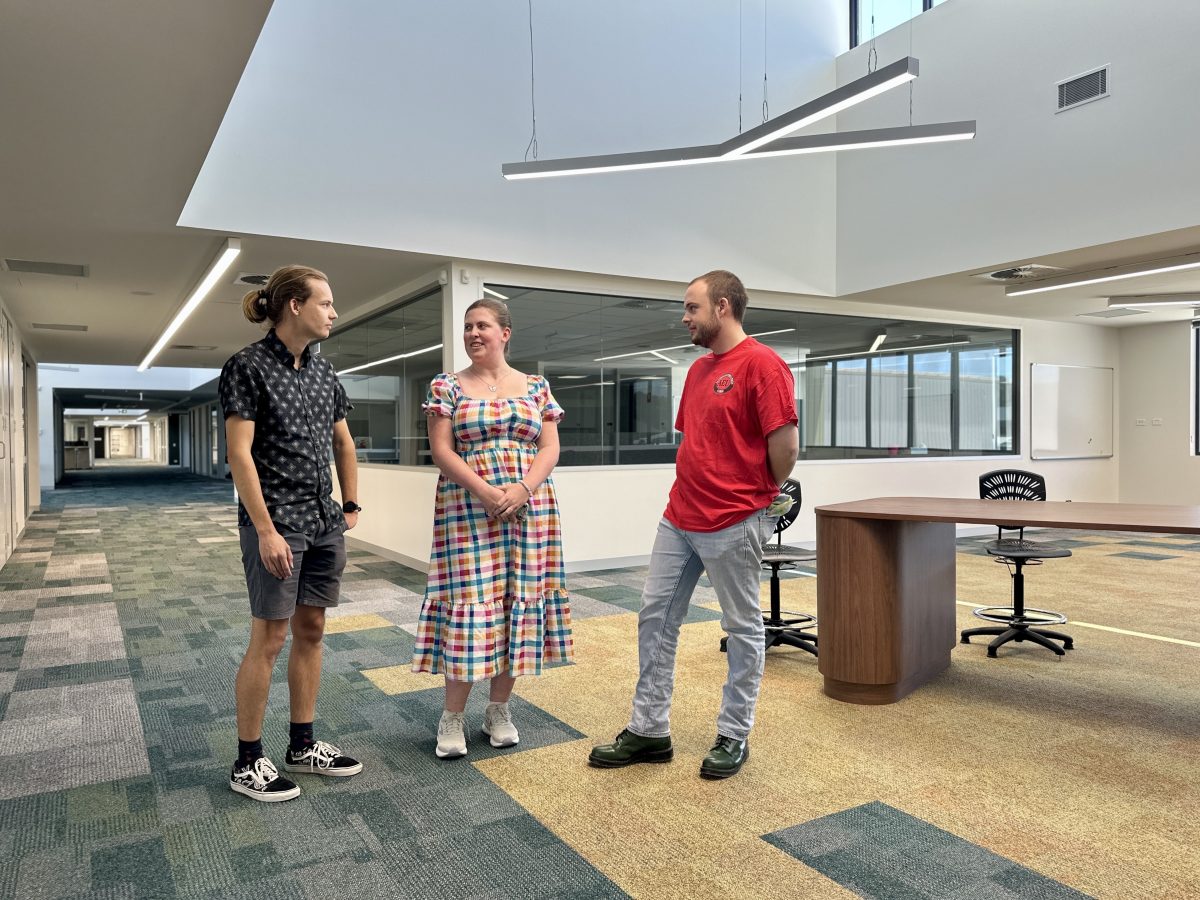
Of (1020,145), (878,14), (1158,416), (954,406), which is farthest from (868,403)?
(1158,416)

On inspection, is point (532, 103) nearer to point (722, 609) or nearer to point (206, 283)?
point (206, 283)

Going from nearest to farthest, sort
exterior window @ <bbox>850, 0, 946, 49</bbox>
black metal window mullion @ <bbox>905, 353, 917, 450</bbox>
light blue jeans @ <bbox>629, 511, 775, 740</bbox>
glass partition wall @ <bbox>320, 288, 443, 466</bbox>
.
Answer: light blue jeans @ <bbox>629, 511, 775, 740</bbox>
glass partition wall @ <bbox>320, 288, 443, 466</bbox>
exterior window @ <bbox>850, 0, 946, 49</bbox>
black metal window mullion @ <bbox>905, 353, 917, 450</bbox>

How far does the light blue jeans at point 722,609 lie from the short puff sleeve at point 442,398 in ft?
2.51

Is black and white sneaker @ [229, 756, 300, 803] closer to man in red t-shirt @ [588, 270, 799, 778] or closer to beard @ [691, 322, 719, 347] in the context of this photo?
man in red t-shirt @ [588, 270, 799, 778]

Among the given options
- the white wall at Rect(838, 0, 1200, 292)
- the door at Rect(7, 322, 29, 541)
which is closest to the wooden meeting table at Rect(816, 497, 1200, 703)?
the white wall at Rect(838, 0, 1200, 292)

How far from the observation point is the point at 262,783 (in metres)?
2.59

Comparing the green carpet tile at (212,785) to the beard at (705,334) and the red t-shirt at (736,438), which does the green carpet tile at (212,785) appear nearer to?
the red t-shirt at (736,438)

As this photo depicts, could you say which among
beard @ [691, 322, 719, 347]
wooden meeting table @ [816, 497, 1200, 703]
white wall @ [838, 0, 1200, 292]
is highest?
white wall @ [838, 0, 1200, 292]

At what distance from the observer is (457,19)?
6371 millimetres

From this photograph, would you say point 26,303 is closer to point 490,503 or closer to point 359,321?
point 359,321

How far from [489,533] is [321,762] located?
889mm

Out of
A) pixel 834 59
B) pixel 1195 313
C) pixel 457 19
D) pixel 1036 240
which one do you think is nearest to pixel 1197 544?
pixel 1195 313

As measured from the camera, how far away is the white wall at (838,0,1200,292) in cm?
586

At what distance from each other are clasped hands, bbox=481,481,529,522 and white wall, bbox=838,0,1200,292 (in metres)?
5.31
